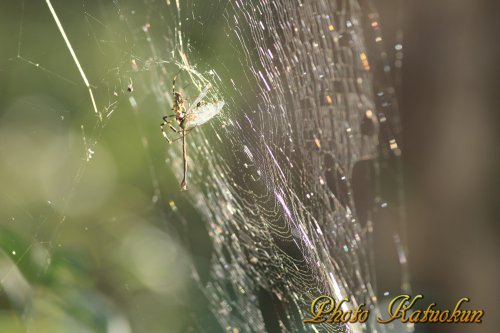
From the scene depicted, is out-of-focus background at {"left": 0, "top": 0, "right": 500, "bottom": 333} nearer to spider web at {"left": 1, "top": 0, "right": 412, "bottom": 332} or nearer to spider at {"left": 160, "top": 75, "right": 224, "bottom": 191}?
spider web at {"left": 1, "top": 0, "right": 412, "bottom": 332}

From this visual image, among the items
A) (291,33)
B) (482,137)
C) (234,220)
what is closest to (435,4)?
(482,137)

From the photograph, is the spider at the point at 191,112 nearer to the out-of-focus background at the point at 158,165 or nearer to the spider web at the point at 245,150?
the spider web at the point at 245,150

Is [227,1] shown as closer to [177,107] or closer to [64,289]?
[177,107]

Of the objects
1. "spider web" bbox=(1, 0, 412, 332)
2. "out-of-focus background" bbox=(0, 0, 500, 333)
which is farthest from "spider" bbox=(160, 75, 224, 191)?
"out-of-focus background" bbox=(0, 0, 500, 333)

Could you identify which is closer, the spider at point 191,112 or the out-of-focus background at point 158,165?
the spider at point 191,112

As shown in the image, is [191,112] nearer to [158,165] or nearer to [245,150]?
[245,150]

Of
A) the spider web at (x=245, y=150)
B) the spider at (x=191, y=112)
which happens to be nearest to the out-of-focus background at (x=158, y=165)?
the spider web at (x=245, y=150)
